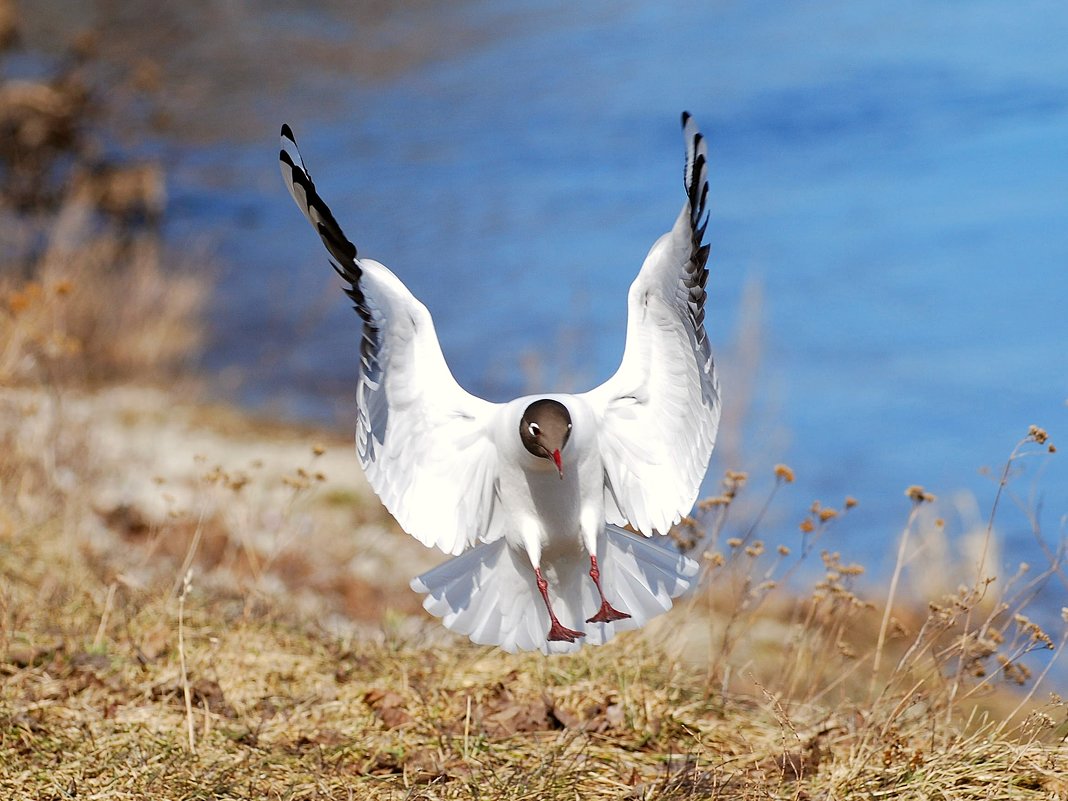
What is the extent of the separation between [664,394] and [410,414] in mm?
706

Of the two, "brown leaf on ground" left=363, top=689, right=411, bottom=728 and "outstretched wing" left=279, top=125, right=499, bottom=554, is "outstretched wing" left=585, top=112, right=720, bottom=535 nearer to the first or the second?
"outstretched wing" left=279, top=125, right=499, bottom=554

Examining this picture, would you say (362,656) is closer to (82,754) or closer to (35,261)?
(82,754)

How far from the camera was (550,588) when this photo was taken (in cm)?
342

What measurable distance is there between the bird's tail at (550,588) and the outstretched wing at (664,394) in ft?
0.35

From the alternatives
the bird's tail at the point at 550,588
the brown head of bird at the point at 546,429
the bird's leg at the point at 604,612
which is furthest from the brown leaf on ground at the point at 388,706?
the brown head of bird at the point at 546,429

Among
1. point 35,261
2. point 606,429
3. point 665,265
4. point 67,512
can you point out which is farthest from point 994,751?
point 35,261

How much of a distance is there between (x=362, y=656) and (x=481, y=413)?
1.16m

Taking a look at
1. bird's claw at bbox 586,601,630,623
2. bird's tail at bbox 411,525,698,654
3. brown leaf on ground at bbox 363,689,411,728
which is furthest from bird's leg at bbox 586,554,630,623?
brown leaf on ground at bbox 363,689,411,728

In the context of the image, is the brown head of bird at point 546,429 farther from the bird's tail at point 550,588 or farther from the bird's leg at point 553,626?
the bird's tail at point 550,588

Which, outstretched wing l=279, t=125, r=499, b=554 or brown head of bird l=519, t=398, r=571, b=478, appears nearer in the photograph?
brown head of bird l=519, t=398, r=571, b=478

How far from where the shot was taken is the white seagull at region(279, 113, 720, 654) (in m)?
3.19

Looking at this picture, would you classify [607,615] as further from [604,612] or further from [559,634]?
[559,634]

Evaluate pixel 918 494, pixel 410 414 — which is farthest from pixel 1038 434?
pixel 410 414

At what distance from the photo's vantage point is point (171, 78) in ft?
61.7
